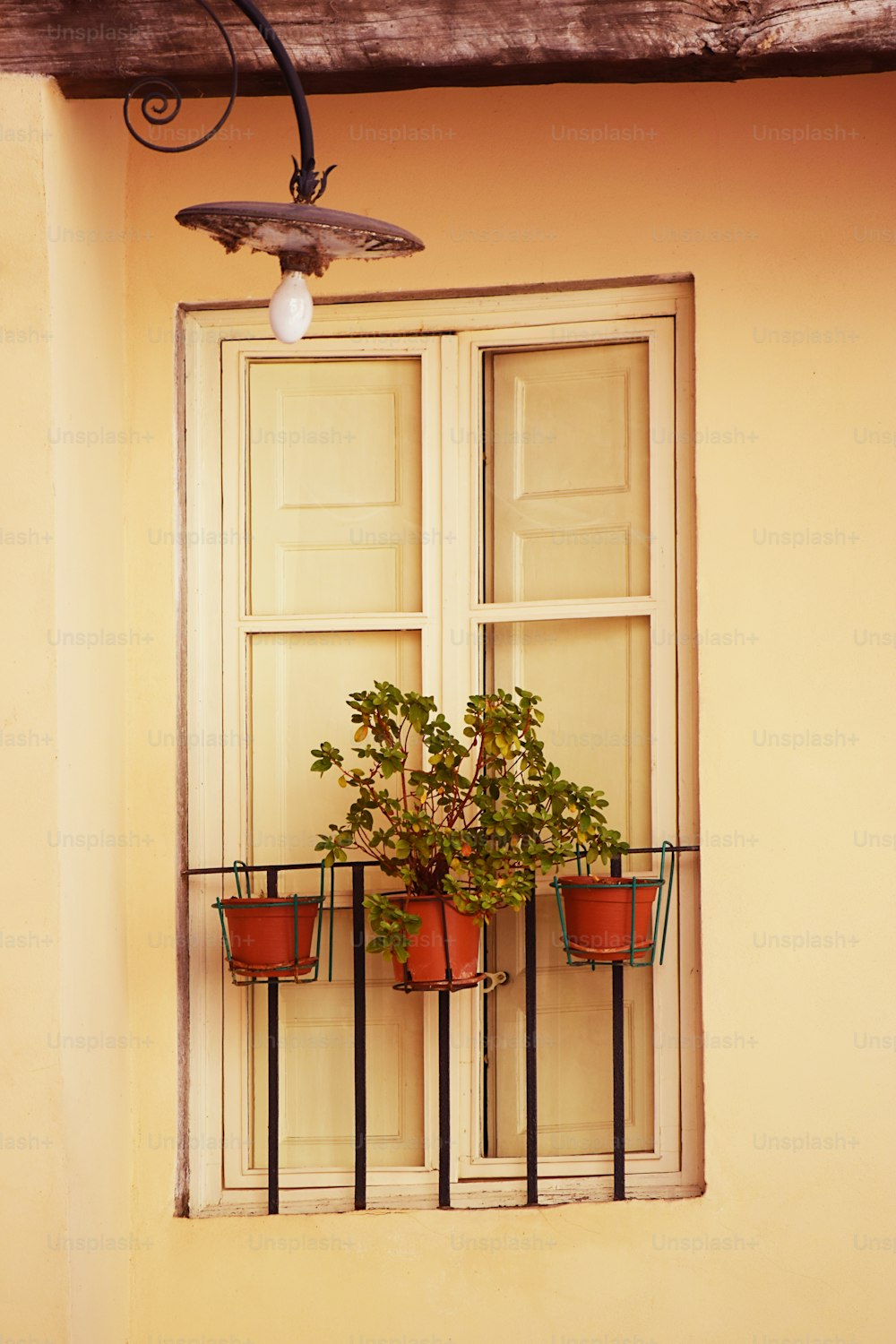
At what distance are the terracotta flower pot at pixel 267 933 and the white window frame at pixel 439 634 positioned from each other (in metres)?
0.22

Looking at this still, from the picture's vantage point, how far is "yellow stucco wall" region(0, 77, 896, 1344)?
8.82 ft

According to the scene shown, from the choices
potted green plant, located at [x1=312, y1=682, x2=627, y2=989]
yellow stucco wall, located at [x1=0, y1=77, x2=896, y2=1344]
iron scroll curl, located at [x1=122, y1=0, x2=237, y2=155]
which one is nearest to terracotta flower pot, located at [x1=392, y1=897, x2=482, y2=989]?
potted green plant, located at [x1=312, y1=682, x2=627, y2=989]

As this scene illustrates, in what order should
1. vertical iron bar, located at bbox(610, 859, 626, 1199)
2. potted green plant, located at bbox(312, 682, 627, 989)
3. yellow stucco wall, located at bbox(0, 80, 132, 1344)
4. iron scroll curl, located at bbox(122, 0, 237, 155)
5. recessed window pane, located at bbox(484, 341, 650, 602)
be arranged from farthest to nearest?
recessed window pane, located at bbox(484, 341, 650, 602)
vertical iron bar, located at bbox(610, 859, 626, 1199)
potted green plant, located at bbox(312, 682, 627, 989)
yellow stucco wall, located at bbox(0, 80, 132, 1344)
iron scroll curl, located at bbox(122, 0, 237, 155)

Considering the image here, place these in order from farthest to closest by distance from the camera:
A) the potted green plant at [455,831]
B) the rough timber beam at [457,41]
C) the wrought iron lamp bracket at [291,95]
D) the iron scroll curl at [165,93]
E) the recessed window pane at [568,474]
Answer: the recessed window pane at [568,474]
the potted green plant at [455,831]
the rough timber beam at [457,41]
the iron scroll curl at [165,93]
the wrought iron lamp bracket at [291,95]

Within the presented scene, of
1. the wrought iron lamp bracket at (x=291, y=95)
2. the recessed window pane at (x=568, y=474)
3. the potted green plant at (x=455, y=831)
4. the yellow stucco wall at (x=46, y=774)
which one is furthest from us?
the recessed window pane at (x=568, y=474)

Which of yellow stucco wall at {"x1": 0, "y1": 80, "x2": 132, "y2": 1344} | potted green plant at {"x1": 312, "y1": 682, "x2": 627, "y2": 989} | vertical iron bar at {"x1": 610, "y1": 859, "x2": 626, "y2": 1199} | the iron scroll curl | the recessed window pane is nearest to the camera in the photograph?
the iron scroll curl

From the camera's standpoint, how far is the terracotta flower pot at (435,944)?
2637mm

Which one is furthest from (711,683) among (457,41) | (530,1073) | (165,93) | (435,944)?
(165,93)

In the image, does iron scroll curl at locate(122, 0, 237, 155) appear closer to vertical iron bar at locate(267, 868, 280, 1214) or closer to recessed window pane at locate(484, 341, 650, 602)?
recessed window pane at locate(484, 341, 650, 602)

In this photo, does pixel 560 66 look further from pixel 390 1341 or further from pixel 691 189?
pixel 390 1341

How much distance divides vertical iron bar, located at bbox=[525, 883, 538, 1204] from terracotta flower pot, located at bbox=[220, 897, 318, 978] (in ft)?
1.54

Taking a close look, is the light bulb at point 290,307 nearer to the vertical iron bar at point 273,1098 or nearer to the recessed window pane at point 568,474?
the recessed window pane at point 568,474

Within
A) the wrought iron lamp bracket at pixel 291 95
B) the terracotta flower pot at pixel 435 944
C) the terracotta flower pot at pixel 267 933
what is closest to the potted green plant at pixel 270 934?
the terracotta flower pot at pixel 267 933

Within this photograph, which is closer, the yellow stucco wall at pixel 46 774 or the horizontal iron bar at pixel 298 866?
the yellow stucco wall at pixel 46 774
